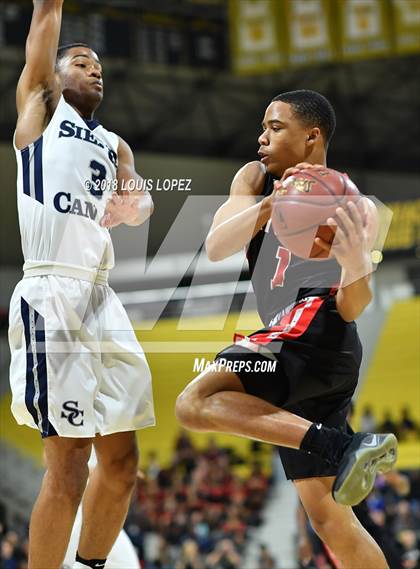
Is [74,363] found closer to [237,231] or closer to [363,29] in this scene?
[237,231]

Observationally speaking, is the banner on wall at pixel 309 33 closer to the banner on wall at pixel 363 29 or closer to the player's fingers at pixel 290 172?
the banner on wall at pixel 363 29

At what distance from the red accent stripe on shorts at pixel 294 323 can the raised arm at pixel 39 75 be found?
4.86 ft

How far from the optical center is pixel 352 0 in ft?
51.9

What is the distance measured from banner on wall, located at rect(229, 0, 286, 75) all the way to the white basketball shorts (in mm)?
12312

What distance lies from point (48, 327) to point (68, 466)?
641mm

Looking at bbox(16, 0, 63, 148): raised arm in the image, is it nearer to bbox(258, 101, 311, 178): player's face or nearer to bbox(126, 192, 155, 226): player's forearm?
bbox(126, 192, 155, 226): player's forearm

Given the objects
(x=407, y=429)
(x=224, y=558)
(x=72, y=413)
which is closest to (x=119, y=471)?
(x=72, y=413)

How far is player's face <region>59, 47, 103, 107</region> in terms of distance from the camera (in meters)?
4.75

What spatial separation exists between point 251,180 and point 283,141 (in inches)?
9.5

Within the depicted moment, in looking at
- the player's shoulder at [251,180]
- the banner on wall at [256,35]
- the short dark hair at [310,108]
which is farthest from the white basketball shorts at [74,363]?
the banner on wall at [256,35]

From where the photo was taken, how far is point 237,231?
418cm

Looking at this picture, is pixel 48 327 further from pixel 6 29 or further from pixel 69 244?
pixel 6 29

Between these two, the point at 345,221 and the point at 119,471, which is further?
the point at 119,471

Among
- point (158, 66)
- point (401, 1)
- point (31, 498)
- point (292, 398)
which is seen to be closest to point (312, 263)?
point (292, 398)
